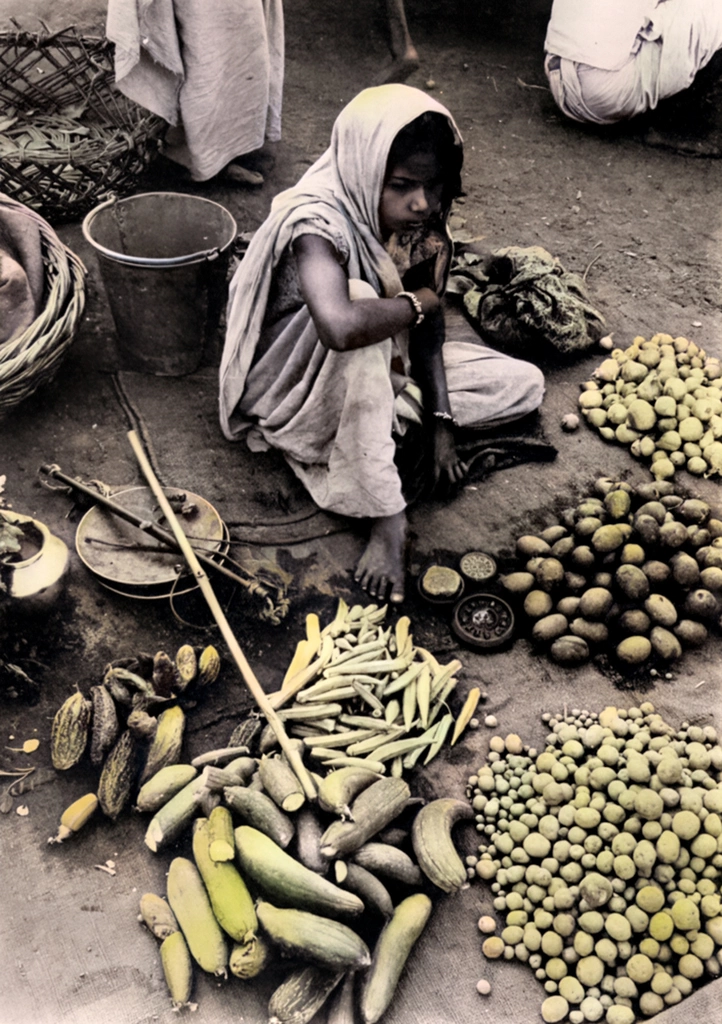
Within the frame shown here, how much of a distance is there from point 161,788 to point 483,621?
4.23 ft

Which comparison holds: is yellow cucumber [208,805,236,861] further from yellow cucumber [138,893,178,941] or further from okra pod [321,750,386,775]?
okra pod [321,750,386,775]

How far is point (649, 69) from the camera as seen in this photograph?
5.42 m

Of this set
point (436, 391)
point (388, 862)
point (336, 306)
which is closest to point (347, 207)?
point (336, 306)

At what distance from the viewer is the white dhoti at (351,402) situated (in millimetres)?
3066

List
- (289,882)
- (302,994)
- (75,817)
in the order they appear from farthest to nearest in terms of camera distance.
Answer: (75,817), (289,882), (302,994)

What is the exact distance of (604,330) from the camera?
4.30 meters

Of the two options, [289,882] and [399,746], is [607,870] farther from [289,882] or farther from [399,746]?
[289,882]

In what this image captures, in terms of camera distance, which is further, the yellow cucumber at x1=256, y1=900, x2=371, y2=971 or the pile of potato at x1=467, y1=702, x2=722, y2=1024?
the pile of potato at x1=467, y1=702, x2=722, y2=1024

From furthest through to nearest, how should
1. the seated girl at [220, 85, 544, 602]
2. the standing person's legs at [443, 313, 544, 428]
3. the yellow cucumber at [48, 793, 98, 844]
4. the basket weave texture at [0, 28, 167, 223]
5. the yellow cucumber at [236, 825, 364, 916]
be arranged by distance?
the basket weave texture at [0, 28, 167, 223] → the standing person's legs at [443, 313, 544, 428] → the seated girl at [220, 85, 544, 602] → the yellow cucumber at [48, 793, 98, 844] → the yellow cucumber at [236, 825, 364, 916]

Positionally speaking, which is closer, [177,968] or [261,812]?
[177,968]

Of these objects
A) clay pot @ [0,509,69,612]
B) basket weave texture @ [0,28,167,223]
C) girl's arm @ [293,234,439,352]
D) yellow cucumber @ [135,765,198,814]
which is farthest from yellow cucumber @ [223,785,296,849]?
basket weave texture @ [0,28,167,223]

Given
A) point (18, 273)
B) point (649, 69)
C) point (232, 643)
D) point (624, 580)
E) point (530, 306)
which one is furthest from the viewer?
point (649, 69)

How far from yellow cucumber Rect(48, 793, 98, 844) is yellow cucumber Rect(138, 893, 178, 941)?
0.30 meters

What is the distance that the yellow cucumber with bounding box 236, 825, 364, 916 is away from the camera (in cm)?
221
